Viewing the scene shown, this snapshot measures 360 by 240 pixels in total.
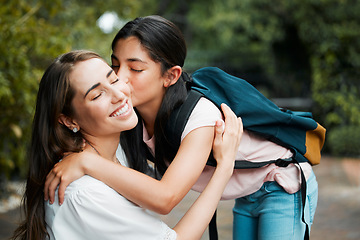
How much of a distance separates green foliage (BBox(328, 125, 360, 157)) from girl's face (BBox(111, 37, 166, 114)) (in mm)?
8366

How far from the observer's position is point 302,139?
231cm

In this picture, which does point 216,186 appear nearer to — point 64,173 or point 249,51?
point 64,173

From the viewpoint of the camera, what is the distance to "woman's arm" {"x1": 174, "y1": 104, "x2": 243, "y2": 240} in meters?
1.79

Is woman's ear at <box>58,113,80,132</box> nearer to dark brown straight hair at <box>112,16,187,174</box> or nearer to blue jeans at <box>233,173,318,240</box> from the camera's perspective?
dark brown straight hair at <box>112,16,187,174</box>

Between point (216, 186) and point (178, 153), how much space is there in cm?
21


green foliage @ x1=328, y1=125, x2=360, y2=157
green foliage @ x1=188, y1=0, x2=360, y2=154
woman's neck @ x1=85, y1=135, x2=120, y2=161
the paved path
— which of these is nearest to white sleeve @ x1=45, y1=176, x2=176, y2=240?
woman's neck @ x1=85, y1=135, x2=120, y2=161

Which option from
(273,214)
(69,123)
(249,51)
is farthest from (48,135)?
(249,51)

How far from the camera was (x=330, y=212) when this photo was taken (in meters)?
5.95

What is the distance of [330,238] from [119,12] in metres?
6.11

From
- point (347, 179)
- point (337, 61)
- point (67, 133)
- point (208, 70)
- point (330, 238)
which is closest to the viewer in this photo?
point (67, 133)

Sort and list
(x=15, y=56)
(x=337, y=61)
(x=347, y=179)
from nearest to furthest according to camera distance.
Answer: (x=15, y=56)
(x=347, y=179)
(x=337, y=61)

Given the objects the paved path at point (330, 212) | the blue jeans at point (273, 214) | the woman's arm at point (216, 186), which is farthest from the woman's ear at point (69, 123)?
the paved path at point (330, 212)

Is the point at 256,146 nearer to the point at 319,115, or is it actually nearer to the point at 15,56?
the point at 15,56

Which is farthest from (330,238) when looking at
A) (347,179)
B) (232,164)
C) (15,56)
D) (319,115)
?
(319,115)
